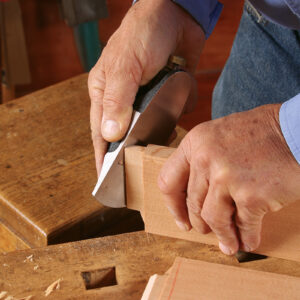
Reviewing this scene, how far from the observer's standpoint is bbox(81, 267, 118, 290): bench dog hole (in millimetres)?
665

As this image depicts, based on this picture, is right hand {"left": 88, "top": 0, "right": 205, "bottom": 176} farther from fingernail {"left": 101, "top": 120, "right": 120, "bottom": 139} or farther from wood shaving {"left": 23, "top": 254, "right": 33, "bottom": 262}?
wood shaving {"left": 23, "top": 254, "right": 33, "bottom": 262}

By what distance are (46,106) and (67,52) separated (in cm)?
149

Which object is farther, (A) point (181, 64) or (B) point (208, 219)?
(A) point (181, 64)

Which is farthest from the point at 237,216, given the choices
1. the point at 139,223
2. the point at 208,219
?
the point at 139,223

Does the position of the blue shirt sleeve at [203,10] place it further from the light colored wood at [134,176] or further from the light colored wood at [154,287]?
the light colored wood at [154,287]

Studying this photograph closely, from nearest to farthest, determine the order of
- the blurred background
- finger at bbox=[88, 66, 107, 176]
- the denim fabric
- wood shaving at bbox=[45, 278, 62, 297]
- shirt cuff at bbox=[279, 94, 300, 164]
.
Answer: shirt cuff at bbox=[279, 94, 300, 164]
wood shaving at bbox=[45, 278, 62, 297]
finger at bbox=[88, 66, 107, 176]
the denim fabric
the blurred background

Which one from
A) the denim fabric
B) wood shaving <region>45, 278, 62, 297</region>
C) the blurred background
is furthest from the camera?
the blurred background

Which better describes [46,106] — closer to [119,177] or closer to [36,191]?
[36,191]

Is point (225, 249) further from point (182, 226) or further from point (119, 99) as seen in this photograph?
point (119, 99)

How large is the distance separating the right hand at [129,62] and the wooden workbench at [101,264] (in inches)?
6.5

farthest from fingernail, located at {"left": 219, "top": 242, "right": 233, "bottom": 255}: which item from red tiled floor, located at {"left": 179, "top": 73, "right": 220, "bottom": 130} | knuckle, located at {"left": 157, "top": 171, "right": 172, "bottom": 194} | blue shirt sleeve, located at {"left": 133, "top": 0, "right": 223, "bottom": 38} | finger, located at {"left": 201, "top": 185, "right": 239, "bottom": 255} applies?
red tiled floor, located at {"left": 179, "top": 73, "right": 220, "bottom": 130}

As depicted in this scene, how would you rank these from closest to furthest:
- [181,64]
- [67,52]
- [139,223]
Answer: [181,64]
[139,223]
[67,52]

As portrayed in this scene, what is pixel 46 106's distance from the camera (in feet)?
3.53

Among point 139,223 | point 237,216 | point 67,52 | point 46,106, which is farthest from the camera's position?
point 67,52
